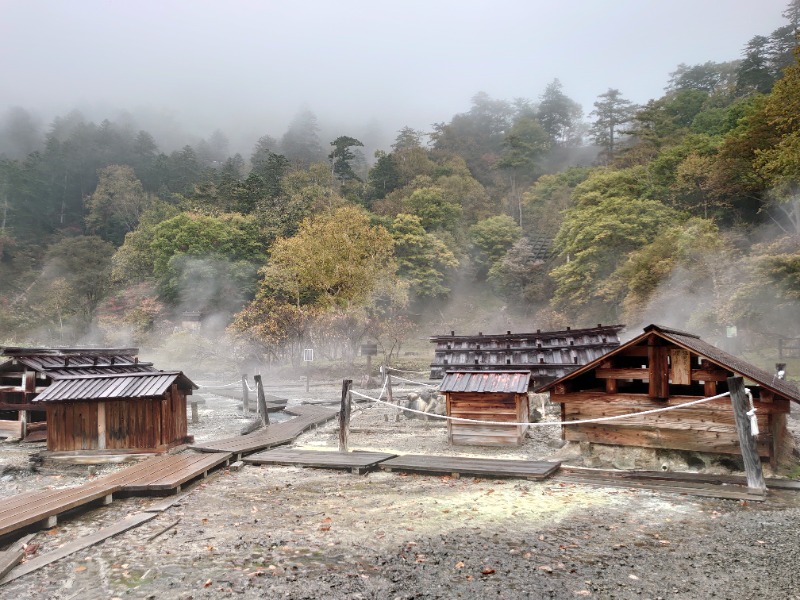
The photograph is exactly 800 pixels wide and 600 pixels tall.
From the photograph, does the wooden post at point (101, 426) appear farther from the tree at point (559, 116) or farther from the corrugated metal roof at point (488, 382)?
the tree at point (559, 116)

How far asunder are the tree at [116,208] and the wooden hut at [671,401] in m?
68.8

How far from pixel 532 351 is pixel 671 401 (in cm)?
923

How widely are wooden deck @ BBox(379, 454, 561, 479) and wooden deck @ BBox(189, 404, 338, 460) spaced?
12.0ft

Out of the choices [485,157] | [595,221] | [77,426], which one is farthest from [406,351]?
[485,157]

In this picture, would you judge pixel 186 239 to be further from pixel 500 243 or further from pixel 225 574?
pixel 225 574

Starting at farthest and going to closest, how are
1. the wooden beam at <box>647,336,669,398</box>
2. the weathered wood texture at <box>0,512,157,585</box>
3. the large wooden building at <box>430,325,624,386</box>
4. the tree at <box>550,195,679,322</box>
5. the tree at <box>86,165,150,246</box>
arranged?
the tree at <box>86,165,150,246</box>, the tree at <box>550,195,679,322</box>, the large wooden building at <box>430,325,624,386</box>, the wooden beam at <box>647,336,669,398</box>, the weathered wood texture at <box>0,512,157,585</box>

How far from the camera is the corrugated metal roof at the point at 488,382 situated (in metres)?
12.8

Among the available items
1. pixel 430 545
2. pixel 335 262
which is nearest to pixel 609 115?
pixel 335 262

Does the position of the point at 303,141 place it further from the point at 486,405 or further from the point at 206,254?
the point at 486,405

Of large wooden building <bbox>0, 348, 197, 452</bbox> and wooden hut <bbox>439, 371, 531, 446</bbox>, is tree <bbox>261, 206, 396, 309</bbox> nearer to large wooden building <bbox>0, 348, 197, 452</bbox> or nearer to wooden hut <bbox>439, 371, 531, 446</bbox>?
large wooden building <bbox>0, 348, 197, 452</bbox>

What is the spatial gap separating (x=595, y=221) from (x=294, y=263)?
72.7 ft

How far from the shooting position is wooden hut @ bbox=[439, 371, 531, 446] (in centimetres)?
1298

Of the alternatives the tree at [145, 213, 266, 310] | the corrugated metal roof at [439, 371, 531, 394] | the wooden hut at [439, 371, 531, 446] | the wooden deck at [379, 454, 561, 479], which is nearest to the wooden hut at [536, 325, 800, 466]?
the wooden deck at [379, 454, 561, 479]

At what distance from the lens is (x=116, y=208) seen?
6950cm
